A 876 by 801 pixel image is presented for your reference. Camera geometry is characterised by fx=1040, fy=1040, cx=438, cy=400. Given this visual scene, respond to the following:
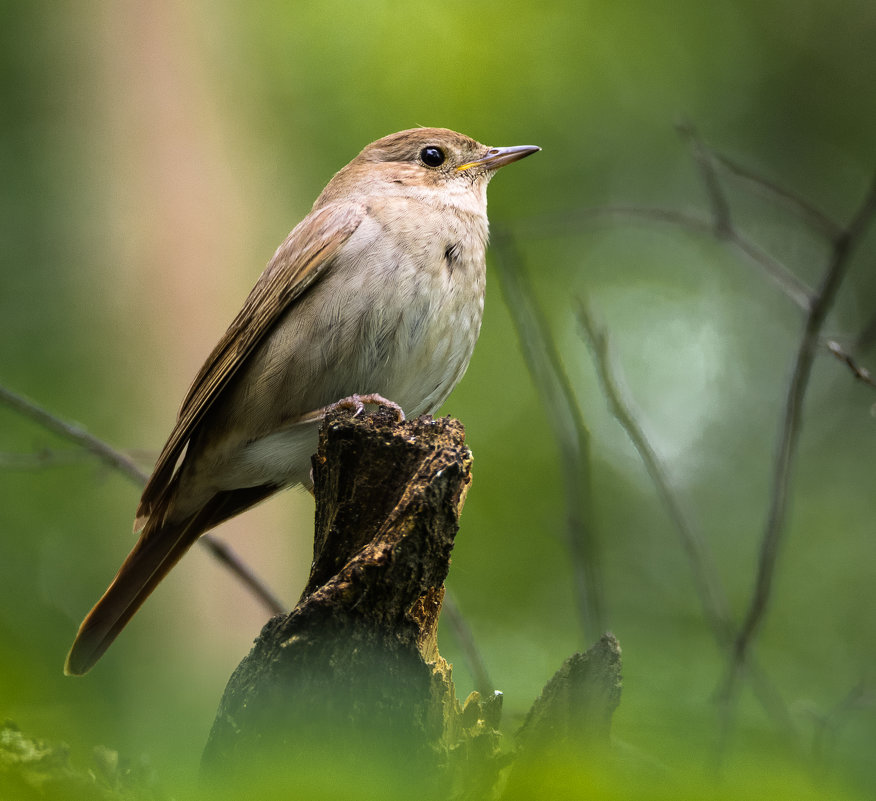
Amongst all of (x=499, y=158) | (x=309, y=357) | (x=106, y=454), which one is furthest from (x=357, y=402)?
(x=499, y=158)

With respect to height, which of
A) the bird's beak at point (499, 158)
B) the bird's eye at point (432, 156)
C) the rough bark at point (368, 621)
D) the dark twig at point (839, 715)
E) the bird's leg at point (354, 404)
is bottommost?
the dark twig at point (839, 715)

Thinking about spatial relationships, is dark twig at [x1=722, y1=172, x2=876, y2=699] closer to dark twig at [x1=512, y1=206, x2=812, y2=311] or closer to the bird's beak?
dark twig at [x1=512, y1=206, x2=812, y2=311]

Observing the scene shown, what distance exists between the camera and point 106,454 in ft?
14.3

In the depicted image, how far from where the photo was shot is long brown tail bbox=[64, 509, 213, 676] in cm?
382

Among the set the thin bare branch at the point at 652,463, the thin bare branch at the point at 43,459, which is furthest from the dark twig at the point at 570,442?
the thin bare branch at the point at 43,459

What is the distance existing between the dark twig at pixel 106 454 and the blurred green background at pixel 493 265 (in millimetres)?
1714

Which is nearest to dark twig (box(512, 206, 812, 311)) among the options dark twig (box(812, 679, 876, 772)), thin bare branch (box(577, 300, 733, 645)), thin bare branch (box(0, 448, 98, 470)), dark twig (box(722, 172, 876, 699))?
dark twig (box(722, 172, 876, 699))

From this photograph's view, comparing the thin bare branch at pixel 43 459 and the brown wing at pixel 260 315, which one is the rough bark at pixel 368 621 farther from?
the thin bare branch at pixel 43 459

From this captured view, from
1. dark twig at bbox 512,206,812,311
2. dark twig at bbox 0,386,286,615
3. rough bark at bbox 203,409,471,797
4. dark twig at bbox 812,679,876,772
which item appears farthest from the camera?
dark twig at bbox 512,206,812,311

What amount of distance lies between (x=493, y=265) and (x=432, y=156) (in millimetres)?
1607

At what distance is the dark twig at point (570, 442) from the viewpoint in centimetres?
384

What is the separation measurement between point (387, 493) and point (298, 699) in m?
0.87

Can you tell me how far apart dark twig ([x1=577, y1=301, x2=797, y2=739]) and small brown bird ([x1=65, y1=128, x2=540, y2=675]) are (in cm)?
48

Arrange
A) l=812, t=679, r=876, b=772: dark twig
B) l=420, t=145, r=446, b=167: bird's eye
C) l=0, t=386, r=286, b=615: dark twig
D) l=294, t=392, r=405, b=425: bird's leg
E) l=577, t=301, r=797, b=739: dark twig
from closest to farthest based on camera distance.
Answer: l=294, t=392, r=405, b=425: bird's leg, l=812, t=679, r=876, b=772: dark twig, l=577, t=301, r=797, b=739: dark twig, l=0, t=386, r=286, b=615: dark twig, l=420, t=145, r=446, b=167: bird's eye
